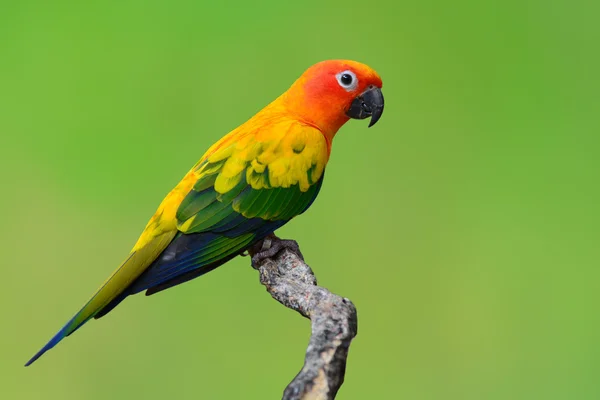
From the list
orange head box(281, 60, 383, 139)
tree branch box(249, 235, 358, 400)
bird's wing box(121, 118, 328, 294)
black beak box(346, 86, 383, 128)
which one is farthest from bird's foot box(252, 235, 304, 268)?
black beak box(346, 86, 383, 128)

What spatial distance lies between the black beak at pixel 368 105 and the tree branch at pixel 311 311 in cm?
72

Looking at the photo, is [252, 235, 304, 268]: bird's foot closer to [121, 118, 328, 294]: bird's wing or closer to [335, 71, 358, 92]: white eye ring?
[121, 118, 328, 294]: bird's wing

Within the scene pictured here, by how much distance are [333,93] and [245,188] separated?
674mm

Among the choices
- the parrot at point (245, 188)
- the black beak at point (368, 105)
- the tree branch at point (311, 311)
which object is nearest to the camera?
the tree branch at point (311, 311)

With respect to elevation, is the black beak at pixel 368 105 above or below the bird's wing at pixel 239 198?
above

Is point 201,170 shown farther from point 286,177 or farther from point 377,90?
point 377,90

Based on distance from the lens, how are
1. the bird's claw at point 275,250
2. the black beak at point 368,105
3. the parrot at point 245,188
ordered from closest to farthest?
the parrot at point 245,188 < the bird's claw at point 275,250 < the black beak at point 368,105

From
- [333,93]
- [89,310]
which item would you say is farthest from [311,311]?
[333,93]

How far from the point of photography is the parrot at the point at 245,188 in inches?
106

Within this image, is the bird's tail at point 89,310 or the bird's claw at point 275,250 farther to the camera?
the bird's claw at point 275,250

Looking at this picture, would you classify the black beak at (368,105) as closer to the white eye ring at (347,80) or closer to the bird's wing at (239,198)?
the white eye ring at (347,80)

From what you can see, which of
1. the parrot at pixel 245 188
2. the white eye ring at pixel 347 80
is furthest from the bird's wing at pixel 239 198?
the white eye ring at pixel 347 80

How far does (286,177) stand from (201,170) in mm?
373

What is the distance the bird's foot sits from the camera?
3.05 meters
